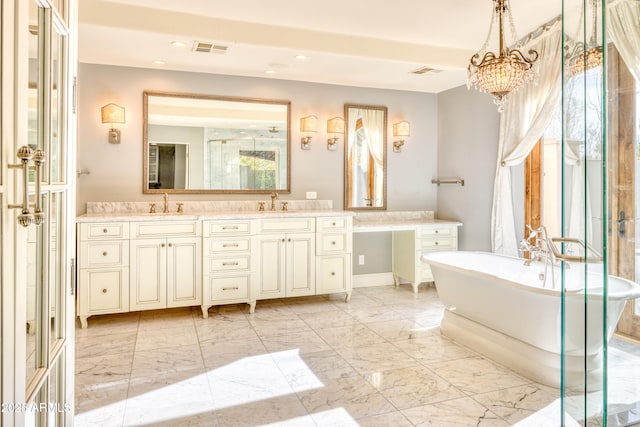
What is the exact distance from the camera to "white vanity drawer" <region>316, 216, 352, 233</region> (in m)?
4.32

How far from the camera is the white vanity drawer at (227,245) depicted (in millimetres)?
3910

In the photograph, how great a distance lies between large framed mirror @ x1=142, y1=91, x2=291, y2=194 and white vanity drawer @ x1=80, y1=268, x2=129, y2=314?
100cm

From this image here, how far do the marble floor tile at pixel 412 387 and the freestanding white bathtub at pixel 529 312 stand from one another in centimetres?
55

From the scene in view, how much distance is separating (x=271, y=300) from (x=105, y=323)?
157 centimetres

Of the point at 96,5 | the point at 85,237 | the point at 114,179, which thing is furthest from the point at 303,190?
the point at 96,5

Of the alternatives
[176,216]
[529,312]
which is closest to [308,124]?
[176,216]

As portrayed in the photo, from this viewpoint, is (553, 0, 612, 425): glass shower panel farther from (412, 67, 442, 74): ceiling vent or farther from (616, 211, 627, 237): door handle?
(412, 67, 442, 74): ceiling vent

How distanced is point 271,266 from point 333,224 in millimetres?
759

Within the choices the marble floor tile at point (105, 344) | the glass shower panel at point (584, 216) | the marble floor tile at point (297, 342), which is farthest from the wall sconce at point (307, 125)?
the glass shower panel at point (584, 216)

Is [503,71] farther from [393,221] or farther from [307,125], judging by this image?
[393,221]

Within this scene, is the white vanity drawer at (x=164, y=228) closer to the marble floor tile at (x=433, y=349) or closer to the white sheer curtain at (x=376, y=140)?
the marble floor tile at (x=433, y=349)

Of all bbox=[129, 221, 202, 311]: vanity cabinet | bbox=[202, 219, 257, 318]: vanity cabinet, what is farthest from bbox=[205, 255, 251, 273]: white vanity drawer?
bbox=[129, 221, 202, 311]: vanity cabinet

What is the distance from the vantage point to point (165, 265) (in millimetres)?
3824

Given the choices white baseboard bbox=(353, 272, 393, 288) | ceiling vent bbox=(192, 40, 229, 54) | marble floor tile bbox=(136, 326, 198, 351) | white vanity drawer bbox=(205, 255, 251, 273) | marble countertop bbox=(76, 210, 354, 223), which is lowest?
marble floor tile bbox=(136, 326, 198, 351)
